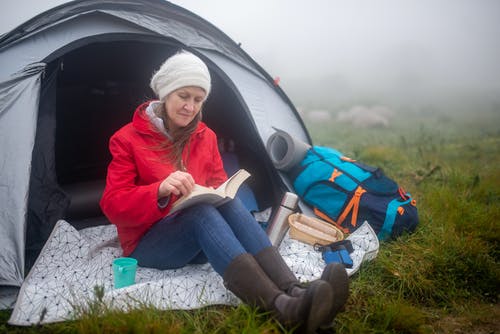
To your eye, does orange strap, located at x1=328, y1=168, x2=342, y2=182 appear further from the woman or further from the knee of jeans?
the knee of jeans

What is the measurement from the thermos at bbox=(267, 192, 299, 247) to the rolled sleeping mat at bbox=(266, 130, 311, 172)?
43 cm

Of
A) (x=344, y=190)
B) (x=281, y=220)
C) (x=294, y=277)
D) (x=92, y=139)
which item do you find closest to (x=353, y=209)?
(x=344, y=190)

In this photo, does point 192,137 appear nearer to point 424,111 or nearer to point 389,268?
point 389,268

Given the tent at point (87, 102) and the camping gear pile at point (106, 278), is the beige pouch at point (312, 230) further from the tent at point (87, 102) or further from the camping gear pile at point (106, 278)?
the tent at point (87, 102)

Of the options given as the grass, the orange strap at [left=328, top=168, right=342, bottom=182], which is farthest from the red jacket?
the orange strap at [left=328, top=168, right=342, bottom=182]

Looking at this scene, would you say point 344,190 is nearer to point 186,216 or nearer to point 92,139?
point 186,216

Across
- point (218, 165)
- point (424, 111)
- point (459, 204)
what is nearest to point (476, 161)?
point (459, 204)

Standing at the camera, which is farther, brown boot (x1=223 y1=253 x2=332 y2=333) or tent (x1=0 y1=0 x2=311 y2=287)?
tent (x1=0 y1=0 x2=311 y2=287)

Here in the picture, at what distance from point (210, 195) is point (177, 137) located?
53 cm

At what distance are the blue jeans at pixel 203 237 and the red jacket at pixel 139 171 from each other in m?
0.08

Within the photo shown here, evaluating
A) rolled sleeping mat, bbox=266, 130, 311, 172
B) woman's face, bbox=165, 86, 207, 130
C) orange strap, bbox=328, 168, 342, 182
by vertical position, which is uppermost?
woman's face, bbox=165, 86, 207, 130

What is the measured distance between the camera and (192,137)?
224cm

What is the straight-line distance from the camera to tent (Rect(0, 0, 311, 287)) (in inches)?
85.2

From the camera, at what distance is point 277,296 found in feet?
5.18
